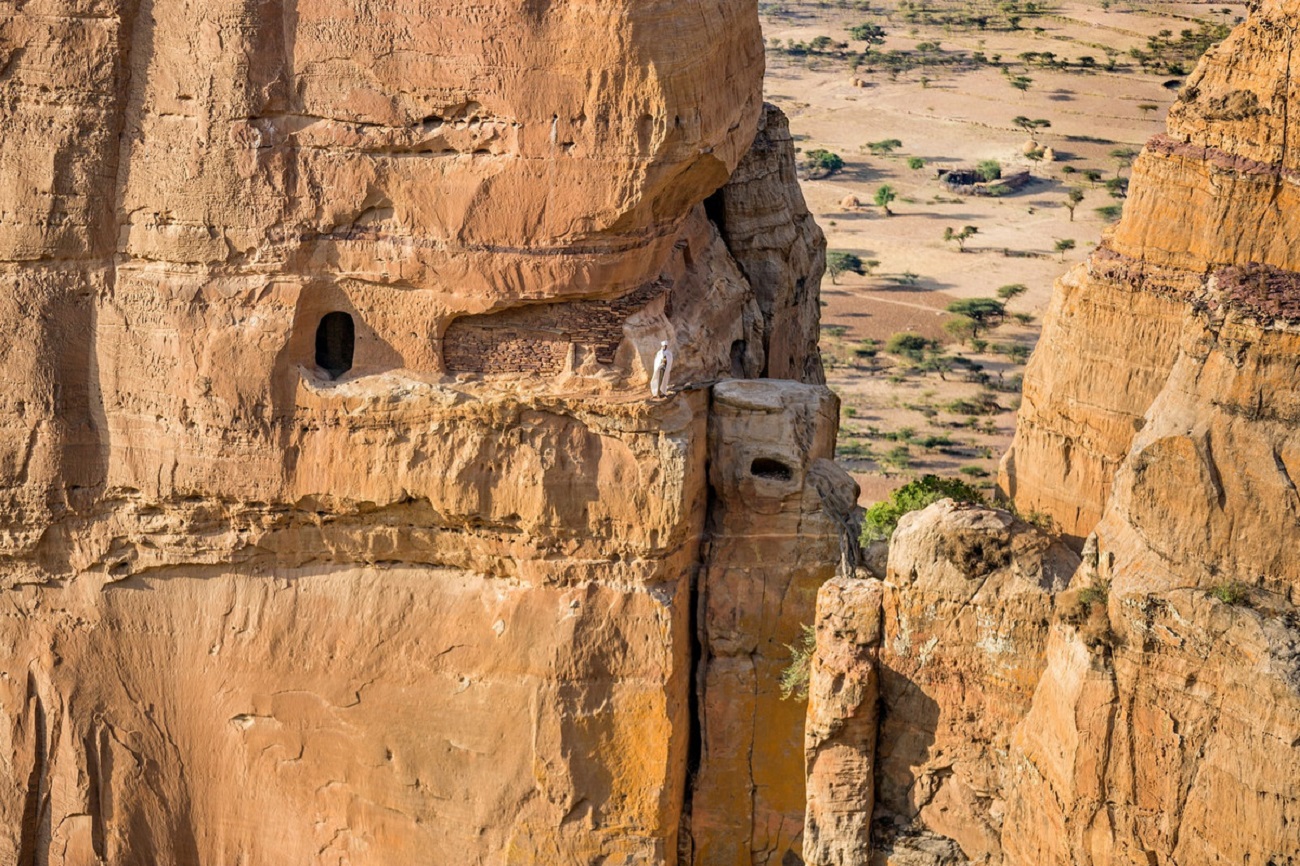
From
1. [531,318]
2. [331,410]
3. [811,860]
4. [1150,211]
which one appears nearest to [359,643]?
[331,410]

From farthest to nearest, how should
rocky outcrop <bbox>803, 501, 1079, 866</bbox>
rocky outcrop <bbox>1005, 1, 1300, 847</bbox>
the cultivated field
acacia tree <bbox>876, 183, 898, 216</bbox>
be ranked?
acacia tree <bbox>876, 183, 898, 216</bbox>
the cultivated field
rocky outcrop <bbox>803, 501, 1079, 866</bbox>
rocky outcrop <bbox>1005, 1, 1300, 847</bbox>

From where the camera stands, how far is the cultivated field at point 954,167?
185 ft

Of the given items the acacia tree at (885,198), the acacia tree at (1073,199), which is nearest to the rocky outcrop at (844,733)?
the acacia tree at (1073,199)

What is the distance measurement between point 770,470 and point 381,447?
4.73 metres

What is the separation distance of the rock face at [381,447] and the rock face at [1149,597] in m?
2.52

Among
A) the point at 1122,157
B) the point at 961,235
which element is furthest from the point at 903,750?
the point at 1122,157

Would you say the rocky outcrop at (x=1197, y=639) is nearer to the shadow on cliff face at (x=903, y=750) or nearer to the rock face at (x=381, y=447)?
the shadow on cliff face at (x=903, y=750)

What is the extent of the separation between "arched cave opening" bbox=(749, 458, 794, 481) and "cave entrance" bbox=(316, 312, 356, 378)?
5.10 m

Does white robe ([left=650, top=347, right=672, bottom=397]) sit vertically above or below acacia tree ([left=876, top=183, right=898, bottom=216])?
above

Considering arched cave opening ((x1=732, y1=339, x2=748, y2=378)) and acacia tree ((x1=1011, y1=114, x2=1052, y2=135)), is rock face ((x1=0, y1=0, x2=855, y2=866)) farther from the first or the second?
acacia tree ((x1=1011, y1=114, x2=1052, y2=135))

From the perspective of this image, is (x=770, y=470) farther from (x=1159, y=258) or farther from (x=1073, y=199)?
(x=1073, y=199)

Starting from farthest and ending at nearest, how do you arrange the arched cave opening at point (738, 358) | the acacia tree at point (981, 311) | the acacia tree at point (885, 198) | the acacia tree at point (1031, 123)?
1. the acacia tree at point (1031, 123)
2. the acacia tree at point (885, 198)
3. the acacia tree at point (981, 311)
4. the arched cave opening at point (738, 358)

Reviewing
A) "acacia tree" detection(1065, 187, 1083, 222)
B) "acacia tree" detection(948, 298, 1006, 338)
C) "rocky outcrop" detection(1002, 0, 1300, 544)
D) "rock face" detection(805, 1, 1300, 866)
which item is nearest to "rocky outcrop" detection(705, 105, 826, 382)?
"rocky outcrop" detection(1002, 0, 1300, 544)

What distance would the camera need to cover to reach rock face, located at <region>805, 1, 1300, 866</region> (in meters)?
16.6
